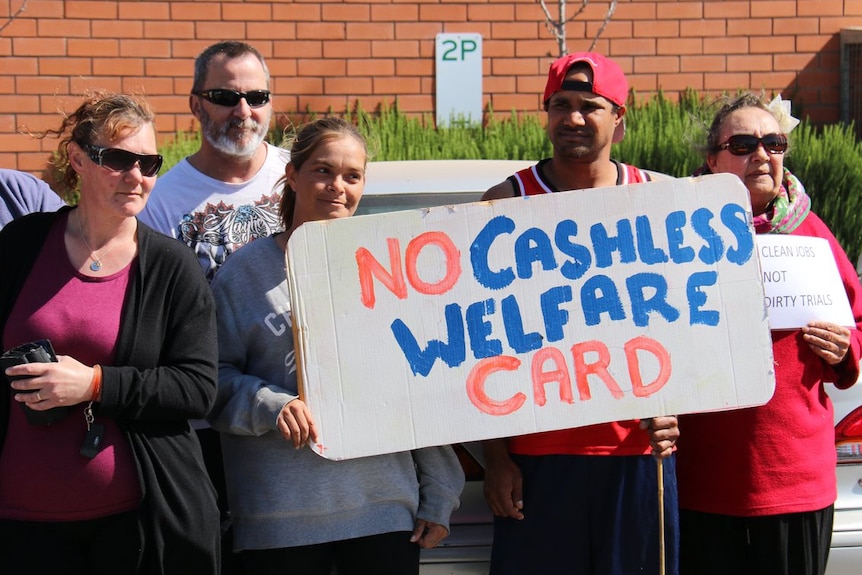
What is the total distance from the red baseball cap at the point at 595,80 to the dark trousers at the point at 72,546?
1.59 metres

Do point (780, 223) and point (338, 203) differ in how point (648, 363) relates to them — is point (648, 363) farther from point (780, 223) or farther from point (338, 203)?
point (338, 203)

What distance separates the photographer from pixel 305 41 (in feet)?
24.4

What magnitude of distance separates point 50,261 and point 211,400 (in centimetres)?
52

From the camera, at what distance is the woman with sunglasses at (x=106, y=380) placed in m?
2.48

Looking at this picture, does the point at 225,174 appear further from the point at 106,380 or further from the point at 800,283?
the point at 800,283

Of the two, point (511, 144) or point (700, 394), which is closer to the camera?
point (700, 394)

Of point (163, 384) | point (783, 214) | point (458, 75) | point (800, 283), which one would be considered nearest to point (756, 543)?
point (800, 283)

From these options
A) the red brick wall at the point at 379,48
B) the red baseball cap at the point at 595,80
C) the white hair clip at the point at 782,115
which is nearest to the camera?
the red baseball cap at the point at 595,80

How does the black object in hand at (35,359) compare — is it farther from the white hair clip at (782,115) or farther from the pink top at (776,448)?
the white hair clip at (782,115)

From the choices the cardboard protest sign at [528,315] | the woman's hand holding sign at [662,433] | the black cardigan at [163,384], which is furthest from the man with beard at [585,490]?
the black cardigan at [163,384]

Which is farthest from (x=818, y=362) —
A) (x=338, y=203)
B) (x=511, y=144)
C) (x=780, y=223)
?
(x=511, y=144)

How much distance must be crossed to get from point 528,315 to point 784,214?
2.87 ft

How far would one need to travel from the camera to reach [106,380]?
245cm

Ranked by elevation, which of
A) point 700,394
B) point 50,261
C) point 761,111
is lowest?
point 700,394
